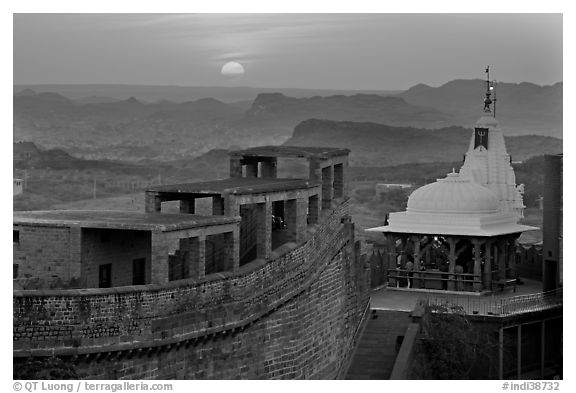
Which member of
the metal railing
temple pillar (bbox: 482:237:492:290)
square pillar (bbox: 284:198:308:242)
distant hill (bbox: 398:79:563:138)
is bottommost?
the metal railing

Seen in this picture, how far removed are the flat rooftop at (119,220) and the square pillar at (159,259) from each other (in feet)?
0.68

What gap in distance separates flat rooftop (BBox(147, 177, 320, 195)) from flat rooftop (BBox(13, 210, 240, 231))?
117 centimetres

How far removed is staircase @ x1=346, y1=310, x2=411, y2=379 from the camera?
3362 centimetres

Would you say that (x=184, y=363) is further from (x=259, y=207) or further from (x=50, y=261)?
(x=259, y=207)

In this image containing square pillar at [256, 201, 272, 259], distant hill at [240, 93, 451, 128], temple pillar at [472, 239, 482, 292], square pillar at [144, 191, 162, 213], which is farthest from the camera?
distant hill at [240, 93, 451, 128]

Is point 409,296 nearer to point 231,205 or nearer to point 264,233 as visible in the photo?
point 264,233

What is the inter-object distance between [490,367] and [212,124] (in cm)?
4997

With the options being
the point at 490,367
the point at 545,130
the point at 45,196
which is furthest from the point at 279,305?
the point at 545,130

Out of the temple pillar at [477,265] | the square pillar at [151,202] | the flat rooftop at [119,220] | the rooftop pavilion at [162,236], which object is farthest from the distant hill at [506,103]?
the flat rooftop at [119,220]

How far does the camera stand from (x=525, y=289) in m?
42.7

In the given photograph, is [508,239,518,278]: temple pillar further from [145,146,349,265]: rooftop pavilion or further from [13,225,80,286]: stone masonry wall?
[13,225,80,286]: stone masonry wall

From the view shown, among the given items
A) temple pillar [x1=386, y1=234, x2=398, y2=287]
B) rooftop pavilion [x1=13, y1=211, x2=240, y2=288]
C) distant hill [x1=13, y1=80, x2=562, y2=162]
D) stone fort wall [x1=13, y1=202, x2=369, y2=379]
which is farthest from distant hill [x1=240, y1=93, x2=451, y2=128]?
rooftop pavilion [x1=13, y1=211, x2=240, y2=288]

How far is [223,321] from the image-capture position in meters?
29.5

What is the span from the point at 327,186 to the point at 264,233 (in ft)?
21.5
